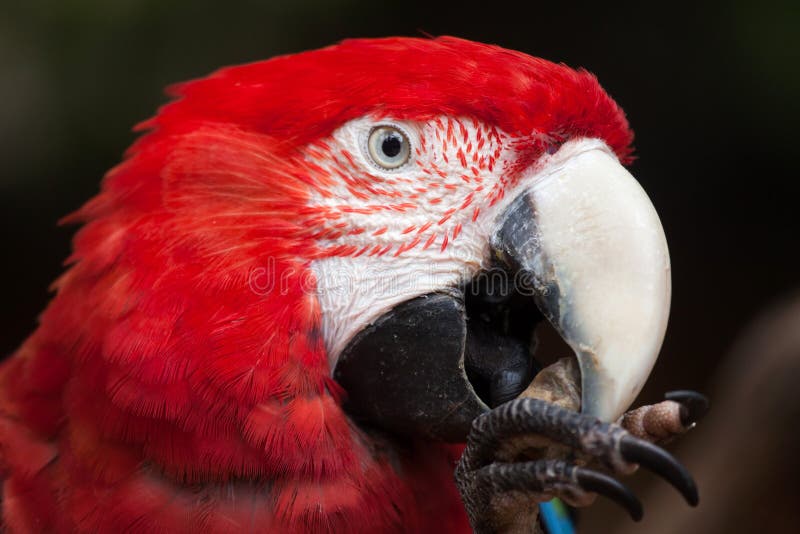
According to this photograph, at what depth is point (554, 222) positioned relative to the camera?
3.20 ft

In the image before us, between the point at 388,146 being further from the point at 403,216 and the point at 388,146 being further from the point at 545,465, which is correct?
the point at 545,465

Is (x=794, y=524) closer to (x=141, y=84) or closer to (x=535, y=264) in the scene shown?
(x=535, y=264)

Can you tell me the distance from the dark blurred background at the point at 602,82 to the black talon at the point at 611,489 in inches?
56.1

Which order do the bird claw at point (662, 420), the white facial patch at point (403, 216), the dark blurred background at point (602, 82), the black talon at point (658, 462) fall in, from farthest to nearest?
the dark blurred background at point (602, 82)
the white facial patch at point (403, 216)
the bird claw at point (662, 420)
the black talon at point (658, 462)

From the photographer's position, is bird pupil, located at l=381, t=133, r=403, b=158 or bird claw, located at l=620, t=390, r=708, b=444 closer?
bird claw, located at l=620, t=390, r=708, b=444

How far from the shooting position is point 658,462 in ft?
2.69

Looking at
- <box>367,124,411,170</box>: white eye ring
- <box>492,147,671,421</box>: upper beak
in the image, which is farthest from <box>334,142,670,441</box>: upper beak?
<box>367,124,411,170</box>: white eye ring

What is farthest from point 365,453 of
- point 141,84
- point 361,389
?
point 141,84

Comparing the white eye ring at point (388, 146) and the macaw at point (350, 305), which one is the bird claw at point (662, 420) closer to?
the macaw at point (350, 305)

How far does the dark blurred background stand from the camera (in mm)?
2291

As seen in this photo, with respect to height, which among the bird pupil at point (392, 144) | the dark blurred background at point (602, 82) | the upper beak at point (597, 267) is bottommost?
the dark blurred background at point (602, 82)

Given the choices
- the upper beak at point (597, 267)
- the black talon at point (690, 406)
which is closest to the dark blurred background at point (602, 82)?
the black talon at point (690, 406)

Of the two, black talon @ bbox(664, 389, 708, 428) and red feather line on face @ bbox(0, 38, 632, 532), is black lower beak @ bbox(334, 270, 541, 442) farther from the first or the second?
black talon @ bbox(664, 389, 708, 428)

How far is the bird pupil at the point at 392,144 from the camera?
106 centimetres
